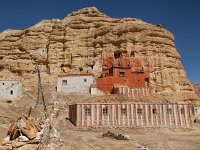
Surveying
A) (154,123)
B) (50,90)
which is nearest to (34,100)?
(50,90)

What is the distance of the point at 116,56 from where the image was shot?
186ft

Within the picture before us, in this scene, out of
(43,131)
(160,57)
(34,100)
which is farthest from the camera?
(160,57)

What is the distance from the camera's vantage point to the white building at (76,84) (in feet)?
150

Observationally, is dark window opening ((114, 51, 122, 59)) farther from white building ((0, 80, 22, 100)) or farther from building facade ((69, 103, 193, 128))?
building facade ((69, 103, 193, 128))

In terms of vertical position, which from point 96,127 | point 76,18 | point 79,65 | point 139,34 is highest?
point 76,18

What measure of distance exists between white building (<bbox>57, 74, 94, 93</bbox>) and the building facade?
1274cm

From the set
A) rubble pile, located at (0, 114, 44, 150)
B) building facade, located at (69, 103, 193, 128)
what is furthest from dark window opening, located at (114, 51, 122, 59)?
rubble pile, located at (0, 114, 44, 150)

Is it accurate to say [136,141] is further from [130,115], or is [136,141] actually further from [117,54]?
[117,54]

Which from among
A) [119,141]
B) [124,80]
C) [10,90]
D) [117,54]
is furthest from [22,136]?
[117,54]

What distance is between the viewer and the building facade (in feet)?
103

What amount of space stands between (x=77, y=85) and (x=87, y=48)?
15.4m

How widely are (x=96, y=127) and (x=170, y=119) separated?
9.27m

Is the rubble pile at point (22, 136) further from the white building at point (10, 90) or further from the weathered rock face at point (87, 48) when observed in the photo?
the weathered rock face at point (87, 48)

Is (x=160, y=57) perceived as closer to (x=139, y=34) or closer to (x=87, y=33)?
(x=139, y=34)
